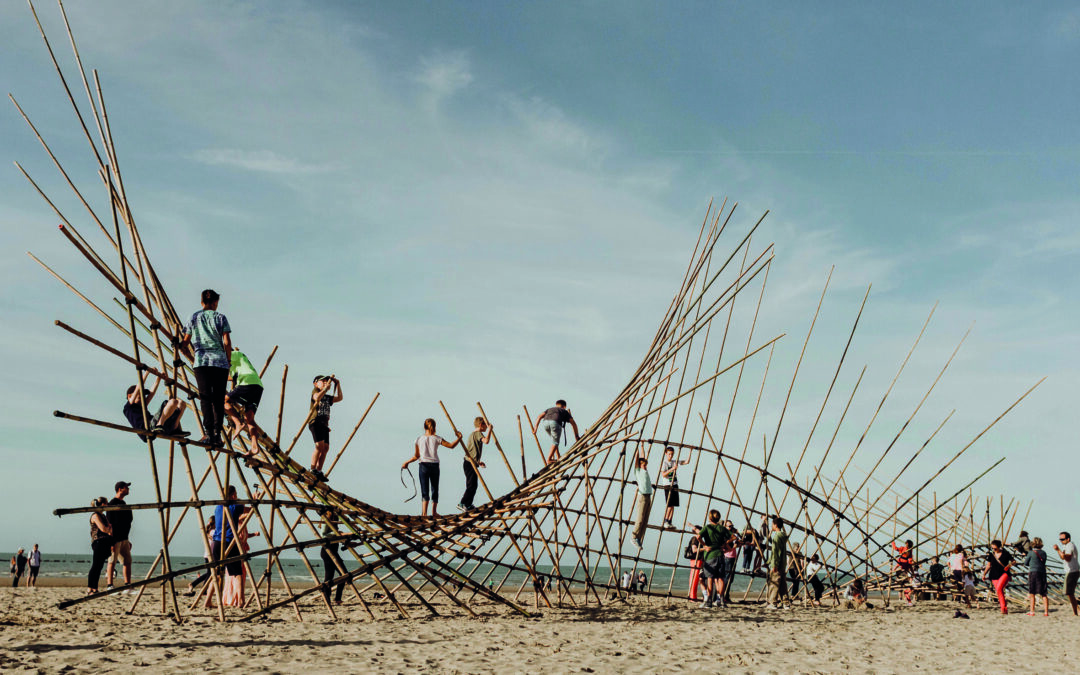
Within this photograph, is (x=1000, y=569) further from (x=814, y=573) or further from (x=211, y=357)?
(x=211, y=357)

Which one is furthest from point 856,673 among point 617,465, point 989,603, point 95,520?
point 989,603

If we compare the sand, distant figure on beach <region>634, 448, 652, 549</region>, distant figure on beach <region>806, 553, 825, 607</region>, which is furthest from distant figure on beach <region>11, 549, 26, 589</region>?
distant figure on beach <region>806, 553, 825, 607</region>

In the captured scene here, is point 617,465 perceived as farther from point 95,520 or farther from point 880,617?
point 95,520

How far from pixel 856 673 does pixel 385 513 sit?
510 cm

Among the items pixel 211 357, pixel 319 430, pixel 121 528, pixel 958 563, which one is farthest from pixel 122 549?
pixel 958 563

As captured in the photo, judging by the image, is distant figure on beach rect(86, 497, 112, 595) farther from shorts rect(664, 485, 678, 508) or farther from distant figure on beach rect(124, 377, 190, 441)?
shorts rect(664, 485, 678, 508)

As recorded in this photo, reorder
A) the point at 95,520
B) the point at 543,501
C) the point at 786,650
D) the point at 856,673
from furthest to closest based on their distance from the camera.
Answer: the point at 543,501 < the point at 95,520 < the point at 786,650 < the point at 856,673

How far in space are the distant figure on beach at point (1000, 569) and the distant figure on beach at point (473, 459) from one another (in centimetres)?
897

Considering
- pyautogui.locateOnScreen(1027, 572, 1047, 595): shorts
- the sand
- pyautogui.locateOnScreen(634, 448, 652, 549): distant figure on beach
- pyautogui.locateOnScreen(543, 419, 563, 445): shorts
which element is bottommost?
the sand

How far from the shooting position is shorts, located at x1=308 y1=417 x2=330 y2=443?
9109mm

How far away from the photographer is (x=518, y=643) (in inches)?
305

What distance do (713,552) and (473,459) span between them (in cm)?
394

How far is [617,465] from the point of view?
11953 millimetres

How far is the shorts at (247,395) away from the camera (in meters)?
7.85
